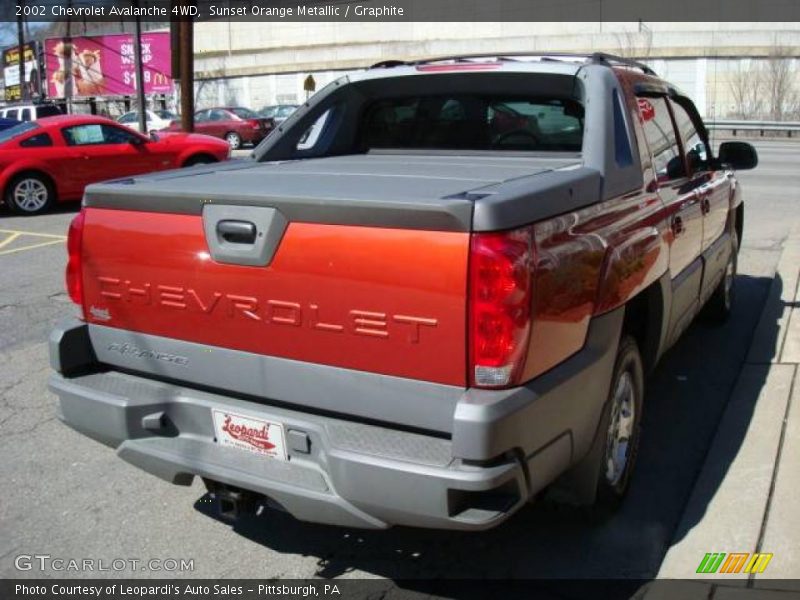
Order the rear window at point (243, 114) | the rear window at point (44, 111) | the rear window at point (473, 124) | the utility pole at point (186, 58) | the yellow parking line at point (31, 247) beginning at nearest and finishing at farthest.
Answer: the rear window at point (473, 124)
the yellow parking line at point (31, 247)
the utility pole at point (186, 58)
the rear window at point (44, 111)
the rear window at point (243, 114)

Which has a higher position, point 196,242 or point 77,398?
point 196,242

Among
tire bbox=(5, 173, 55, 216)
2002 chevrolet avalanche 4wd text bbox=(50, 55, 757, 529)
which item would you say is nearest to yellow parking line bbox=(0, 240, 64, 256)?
tire bbox=(5, 173, 55, 216)

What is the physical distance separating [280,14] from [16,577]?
5636 cm

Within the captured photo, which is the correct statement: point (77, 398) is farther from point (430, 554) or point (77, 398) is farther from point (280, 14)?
point (280, 14)

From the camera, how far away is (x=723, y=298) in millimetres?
6148

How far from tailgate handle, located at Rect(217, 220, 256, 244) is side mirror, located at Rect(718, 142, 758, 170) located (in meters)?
3.55

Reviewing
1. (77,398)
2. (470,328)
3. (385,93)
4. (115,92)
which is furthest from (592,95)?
(115,92)

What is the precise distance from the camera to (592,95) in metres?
3.71

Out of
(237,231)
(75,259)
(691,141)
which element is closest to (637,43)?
(691,141)

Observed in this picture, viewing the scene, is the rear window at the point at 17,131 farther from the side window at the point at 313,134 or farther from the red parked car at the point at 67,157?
the side window at the point at 313,134

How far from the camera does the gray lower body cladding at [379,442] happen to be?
101 inches
